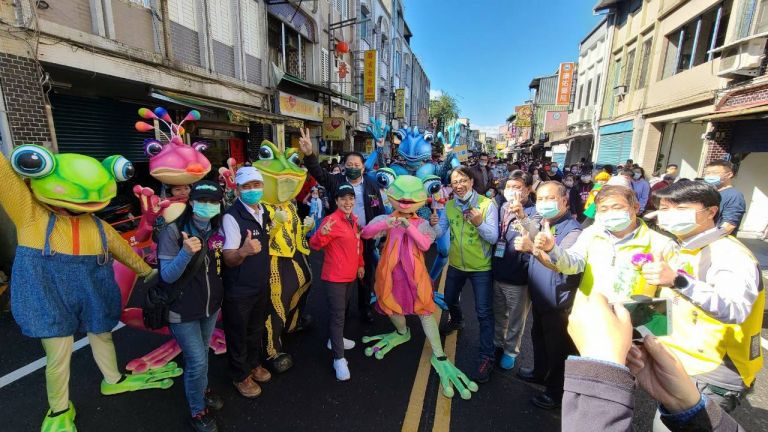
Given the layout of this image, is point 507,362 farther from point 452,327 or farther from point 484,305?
point 452,327

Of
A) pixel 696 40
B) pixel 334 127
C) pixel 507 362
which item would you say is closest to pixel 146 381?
pixel 507 362

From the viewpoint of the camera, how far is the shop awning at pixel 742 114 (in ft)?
21.1

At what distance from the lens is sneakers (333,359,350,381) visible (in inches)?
118

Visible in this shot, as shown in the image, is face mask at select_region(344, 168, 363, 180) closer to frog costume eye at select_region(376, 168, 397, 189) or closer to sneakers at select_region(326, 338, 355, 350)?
frog costume eye at select_region(376, 168, 397, 189)

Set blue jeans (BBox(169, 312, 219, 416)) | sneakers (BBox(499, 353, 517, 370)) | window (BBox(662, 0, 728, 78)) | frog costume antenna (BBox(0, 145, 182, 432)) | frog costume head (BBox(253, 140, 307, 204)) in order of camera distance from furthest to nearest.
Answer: window (BBox(662, 0, 728, 78)) → sneakers (BBox(499, 353, 517, 370)) → frog costume head (BBox(253, 140, 307, 204)) → blue jeans (BBox(169, 312, 219, 416)) → frog costume antenna (BBox(0, 145, 182, 432))

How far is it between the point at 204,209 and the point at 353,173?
2011 millimetres

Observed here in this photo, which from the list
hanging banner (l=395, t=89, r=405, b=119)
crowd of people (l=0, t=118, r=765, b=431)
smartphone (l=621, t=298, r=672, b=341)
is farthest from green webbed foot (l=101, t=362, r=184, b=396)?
hanging banner (l=395, t=89, r=405, b=119)

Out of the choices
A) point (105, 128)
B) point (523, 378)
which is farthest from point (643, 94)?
point (105, 128)

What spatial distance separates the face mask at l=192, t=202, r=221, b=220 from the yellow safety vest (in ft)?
8.86

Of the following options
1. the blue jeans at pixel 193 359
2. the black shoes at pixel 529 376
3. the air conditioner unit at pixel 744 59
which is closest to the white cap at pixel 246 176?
the blue jeans at pixel 193 359

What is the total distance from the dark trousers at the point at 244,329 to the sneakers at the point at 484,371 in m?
1.94

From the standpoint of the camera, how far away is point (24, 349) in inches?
131

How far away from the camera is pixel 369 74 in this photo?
18016 millimetres

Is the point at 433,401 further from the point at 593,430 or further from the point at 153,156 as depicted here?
the point at 153,156
